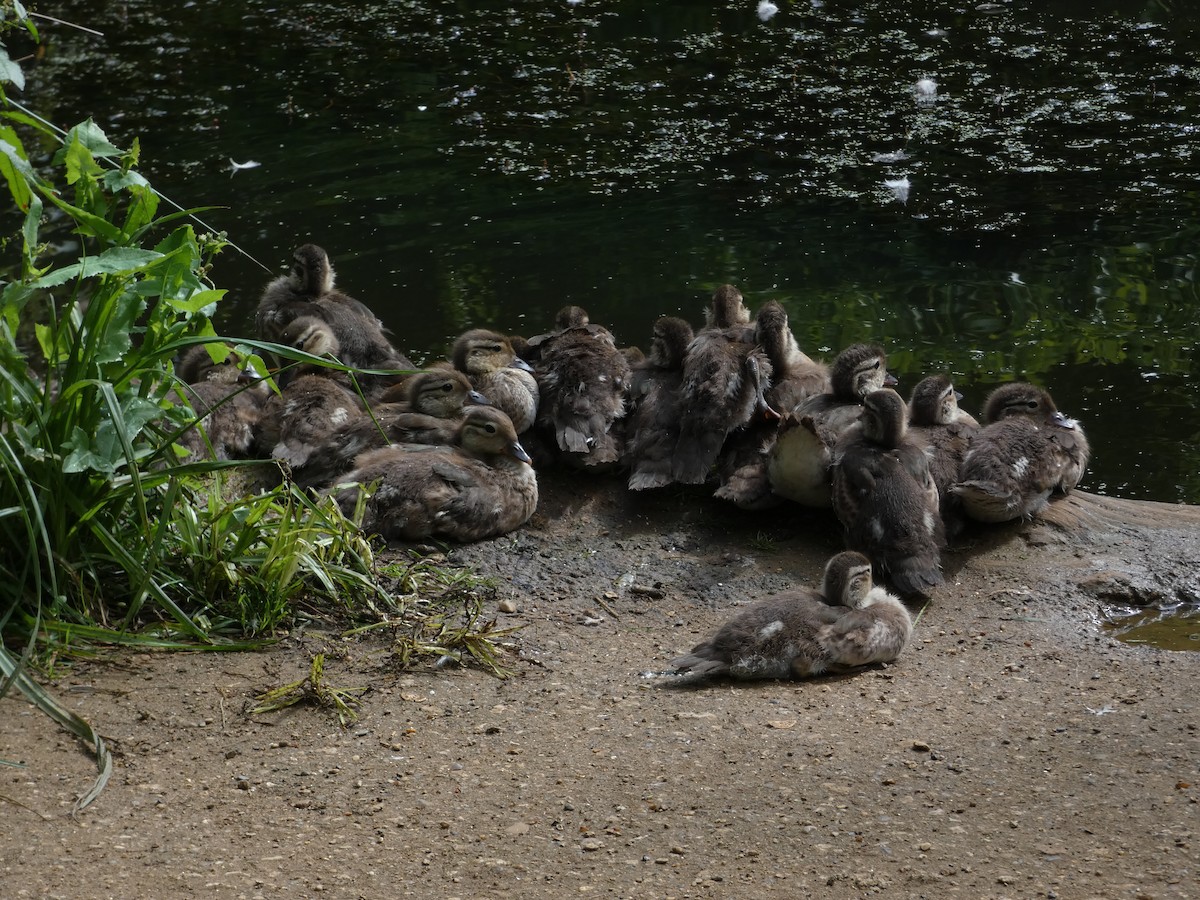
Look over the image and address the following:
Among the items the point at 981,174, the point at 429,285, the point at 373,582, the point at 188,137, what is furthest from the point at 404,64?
the point at 373,582

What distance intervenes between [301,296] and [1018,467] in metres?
4.39

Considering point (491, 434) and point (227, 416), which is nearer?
point (491, 434)

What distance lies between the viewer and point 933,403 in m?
7.30

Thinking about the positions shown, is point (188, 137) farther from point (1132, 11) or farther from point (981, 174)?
point (1132, 11)

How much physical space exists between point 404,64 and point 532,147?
2.97 metres

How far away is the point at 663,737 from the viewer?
486cm

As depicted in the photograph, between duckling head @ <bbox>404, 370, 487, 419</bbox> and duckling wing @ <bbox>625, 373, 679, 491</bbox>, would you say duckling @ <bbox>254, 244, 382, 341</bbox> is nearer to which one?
duckling head @ <bbox>404, 370, 487, 419</bbox>

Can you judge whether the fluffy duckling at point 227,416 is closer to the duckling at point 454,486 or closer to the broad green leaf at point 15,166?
the duckling at point 454,486

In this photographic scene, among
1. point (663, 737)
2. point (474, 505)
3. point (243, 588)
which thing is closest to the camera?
point (663, 737)

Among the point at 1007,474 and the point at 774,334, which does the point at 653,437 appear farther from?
the point at 1007,474

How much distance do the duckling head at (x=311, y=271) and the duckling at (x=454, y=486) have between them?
218 cm

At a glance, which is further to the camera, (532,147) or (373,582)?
(532,147)

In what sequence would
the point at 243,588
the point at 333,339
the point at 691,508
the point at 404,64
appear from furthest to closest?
1. the point at 404,64
2. the point at 333,339
3. the point at 691,508
4. the point at 243,588

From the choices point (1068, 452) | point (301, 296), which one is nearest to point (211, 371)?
point (301, 296)
